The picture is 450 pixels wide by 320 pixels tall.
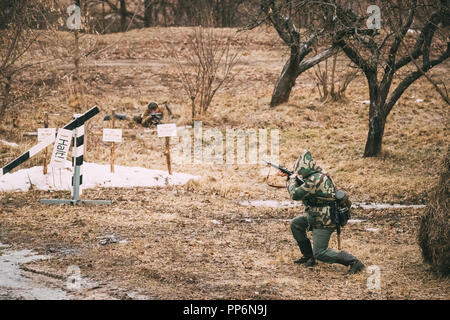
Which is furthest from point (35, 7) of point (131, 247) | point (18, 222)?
point (131, 247)

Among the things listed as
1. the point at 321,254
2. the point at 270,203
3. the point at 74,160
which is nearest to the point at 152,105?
the point at 270,203

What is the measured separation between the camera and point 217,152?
16.9 metres

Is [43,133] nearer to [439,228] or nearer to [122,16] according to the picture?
[439,228]

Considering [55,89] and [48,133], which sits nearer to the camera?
[48,133]

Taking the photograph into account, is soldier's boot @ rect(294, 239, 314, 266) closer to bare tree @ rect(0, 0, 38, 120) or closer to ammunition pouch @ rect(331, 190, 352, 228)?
ammunition pouch @ rect(331, 190, 352, 228)

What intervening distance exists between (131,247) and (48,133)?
15.7 ft

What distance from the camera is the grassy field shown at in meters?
7.29

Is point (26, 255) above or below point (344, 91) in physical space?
below

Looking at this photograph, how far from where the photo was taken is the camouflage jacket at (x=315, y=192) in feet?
24.6

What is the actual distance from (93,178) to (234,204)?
3048 millimetres

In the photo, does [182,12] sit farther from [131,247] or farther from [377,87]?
[131,247]

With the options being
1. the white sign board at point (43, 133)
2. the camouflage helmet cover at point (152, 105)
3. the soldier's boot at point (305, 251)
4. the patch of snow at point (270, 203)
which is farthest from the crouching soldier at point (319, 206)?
the camouflage helmet cover at point (152, 105)

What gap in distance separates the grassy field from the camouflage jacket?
65cm

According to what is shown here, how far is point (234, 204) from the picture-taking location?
39.3 feet
